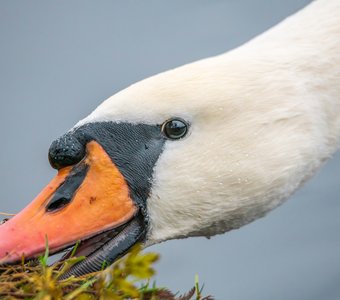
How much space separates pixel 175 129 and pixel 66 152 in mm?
470

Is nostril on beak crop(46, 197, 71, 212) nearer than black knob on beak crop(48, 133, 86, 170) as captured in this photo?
Yes

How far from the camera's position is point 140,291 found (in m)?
3.55

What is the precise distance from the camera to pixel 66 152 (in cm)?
426

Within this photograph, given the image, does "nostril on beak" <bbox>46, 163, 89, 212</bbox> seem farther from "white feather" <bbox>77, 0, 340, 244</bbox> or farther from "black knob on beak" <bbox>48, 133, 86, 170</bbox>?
"white feather" <bbox>77, 0, 340, 244</bbox>

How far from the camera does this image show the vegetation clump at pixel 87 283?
10.1ft

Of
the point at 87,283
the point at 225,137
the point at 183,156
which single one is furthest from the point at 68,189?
the point at 87,283

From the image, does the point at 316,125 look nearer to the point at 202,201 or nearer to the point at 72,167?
the point at 202,201

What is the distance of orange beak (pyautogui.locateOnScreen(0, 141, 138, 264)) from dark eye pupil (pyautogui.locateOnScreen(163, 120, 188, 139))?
27 centimetres

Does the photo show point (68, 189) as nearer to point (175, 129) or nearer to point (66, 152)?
point (66, 152)

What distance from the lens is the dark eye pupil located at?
4.30m

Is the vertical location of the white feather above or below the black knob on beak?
below

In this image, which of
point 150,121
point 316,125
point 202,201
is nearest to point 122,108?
point 150,121

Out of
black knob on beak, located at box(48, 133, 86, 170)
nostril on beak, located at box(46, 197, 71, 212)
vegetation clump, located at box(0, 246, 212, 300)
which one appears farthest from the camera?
black knob on beak, located at box(48, 133, 86, 170)

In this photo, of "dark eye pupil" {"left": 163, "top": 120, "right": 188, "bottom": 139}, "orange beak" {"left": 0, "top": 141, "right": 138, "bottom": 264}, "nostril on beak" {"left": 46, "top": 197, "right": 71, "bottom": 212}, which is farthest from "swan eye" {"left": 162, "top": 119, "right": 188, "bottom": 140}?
"nostril on beak" {"left": 46, "top": 197, "right": 71, "bottom": 212}
